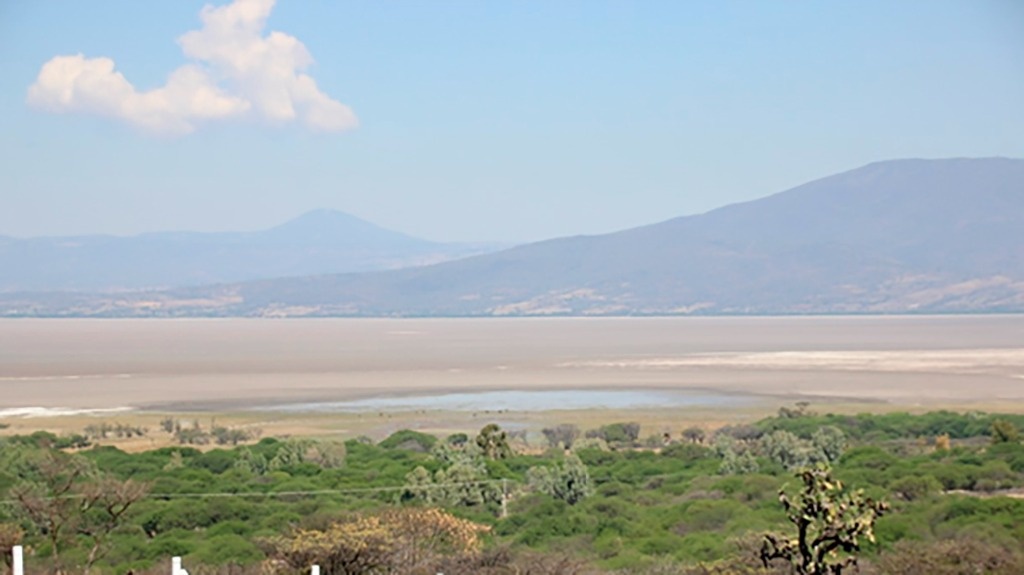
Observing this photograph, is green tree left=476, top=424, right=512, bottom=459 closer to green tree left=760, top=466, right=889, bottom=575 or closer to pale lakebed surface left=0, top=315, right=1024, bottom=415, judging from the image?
pale lakebed surface left=0, top=315, right=1024, bottom=415

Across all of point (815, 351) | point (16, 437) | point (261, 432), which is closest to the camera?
point (16, 437)

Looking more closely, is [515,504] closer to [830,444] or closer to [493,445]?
[493,445]

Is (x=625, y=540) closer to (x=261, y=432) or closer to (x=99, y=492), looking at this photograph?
A: (x=99, y=492)

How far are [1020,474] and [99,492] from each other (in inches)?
796

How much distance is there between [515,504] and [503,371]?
5075cm

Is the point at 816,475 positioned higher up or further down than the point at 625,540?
higher up

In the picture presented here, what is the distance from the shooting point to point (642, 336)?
5325 inches

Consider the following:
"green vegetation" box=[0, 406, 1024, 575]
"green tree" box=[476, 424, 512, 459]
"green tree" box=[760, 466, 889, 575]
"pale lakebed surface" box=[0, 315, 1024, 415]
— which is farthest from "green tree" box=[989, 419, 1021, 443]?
"green tree" box=[760, 466, 889, 575]

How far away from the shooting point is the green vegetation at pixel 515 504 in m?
21.4

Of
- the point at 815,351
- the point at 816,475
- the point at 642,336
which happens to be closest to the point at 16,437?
the point at 816,475

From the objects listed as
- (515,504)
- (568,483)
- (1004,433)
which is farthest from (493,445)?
(1004,433)

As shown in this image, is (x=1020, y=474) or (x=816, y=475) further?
(x=1020, y=474)

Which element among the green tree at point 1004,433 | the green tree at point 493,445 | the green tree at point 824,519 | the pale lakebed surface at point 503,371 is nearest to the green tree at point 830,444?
the green tree at point 1004,433

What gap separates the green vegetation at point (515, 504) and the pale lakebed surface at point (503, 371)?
17565 millimetres
